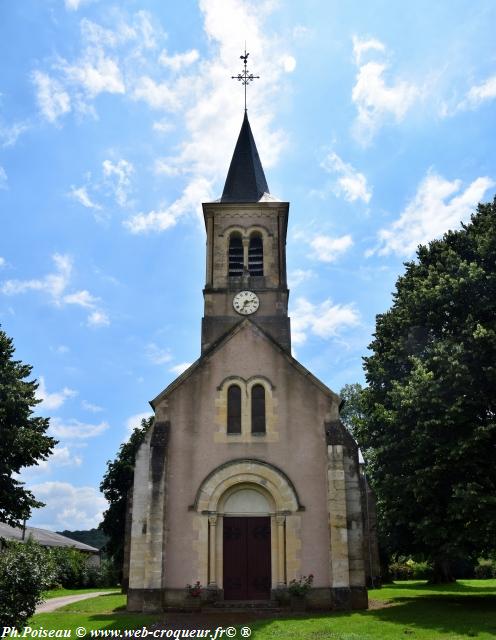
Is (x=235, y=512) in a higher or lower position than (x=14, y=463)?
lower

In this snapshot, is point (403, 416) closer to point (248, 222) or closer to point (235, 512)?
point (235, 512)

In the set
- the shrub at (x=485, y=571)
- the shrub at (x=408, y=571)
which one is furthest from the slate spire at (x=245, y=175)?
the shrub at (x=485, y=571)

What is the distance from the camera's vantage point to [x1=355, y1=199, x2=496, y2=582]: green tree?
58.4 feet

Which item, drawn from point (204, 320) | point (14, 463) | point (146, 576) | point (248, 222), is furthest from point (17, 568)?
point (248, 222)

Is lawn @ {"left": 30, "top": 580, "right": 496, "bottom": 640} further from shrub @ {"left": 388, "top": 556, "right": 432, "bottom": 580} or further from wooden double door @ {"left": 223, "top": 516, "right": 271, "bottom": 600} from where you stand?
shrub @ {"left": 388, "top": 556, "right": 432, "bottom": 580}

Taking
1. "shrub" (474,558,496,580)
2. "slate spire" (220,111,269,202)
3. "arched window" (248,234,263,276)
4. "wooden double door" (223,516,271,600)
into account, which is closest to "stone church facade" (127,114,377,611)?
"wooden double door" (223,516,271,600)

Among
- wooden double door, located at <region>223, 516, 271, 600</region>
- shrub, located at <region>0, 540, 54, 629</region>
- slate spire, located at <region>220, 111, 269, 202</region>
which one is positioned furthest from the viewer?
slate spire, located at <region>220, 111, 269, 202</region>

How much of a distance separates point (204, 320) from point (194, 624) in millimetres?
13550

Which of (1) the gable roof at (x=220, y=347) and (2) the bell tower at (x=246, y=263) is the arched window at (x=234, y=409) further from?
(2) the bell tower at (x=246, y=263)

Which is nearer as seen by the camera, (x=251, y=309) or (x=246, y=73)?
(x=251, y=309)

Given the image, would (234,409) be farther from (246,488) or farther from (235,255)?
(235,255)

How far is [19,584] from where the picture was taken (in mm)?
12984

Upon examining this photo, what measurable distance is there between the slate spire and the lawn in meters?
19.5

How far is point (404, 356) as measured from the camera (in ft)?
75.0
